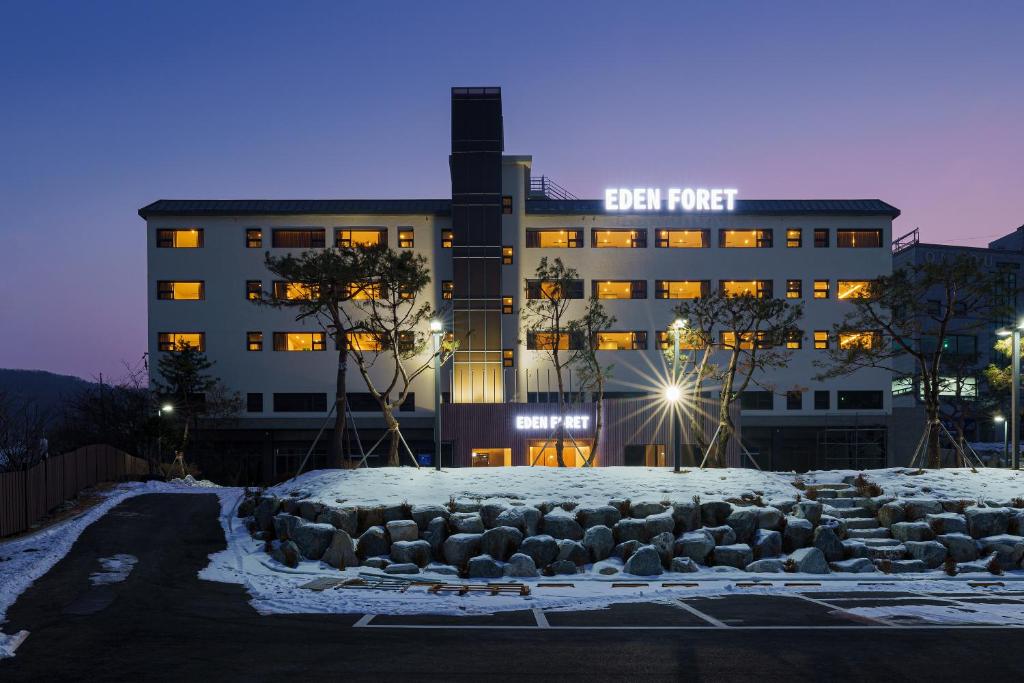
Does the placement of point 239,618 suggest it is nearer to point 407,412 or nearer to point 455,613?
point 455,613

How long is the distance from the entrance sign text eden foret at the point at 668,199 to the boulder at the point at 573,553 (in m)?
40.1

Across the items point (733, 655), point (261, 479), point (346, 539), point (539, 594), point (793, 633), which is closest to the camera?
point (733, 655)

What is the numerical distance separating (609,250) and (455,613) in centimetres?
4388

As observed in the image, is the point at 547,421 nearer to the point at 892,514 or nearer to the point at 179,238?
the point at 892,514

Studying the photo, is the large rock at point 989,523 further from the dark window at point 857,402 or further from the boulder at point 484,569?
the dark window at point 857,402

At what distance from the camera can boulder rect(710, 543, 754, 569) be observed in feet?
60.7

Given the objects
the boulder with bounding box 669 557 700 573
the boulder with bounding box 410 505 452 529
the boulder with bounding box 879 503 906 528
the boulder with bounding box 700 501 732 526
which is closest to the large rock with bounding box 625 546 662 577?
the boulder with bounding box 669 557 700 573

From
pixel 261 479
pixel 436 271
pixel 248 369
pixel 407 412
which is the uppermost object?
pixel 436 271

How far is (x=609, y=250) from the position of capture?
182 feet

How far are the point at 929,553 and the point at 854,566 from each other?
2288 millimetres

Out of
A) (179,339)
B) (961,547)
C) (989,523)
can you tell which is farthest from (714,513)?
(179,339)

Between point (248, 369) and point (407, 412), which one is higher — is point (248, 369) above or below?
above

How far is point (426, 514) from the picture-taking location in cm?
1964

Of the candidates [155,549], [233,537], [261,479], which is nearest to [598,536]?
[233,537]
